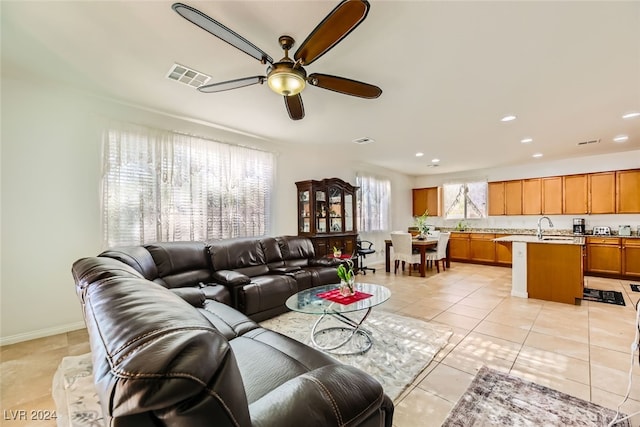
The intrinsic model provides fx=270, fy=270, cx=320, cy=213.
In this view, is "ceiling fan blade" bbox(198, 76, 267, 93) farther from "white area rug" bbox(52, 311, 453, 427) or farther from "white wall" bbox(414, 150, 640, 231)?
"white wall" bbox(414, 150, 640, 231)

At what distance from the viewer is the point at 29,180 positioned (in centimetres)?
277

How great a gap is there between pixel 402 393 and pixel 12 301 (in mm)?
3760

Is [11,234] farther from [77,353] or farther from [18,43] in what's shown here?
[18,43]

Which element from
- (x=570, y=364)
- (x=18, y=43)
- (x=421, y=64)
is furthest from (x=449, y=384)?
(x=18, y=43)

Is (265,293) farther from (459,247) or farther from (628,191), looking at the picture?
(628,191)

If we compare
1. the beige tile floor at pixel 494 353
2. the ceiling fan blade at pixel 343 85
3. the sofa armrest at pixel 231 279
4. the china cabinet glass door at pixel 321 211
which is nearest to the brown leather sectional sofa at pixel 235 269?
the sofa armrest at pixel 231 279

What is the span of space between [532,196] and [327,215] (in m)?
5.15

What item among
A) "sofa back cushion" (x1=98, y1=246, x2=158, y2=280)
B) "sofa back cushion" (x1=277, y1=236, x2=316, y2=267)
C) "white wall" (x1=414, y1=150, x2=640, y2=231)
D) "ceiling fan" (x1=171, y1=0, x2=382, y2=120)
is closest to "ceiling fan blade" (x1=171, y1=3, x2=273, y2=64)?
"ceiling fan" (x1=171, y1=0, x2=382, y2=120)

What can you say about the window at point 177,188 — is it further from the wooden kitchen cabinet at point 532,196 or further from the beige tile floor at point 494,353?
the wooden kitchen cabinet at point 532,196

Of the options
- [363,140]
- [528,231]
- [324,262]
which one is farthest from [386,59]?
[528,231]

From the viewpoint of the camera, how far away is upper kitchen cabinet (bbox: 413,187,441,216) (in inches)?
322

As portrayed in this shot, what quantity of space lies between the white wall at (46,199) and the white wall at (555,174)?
790 cm

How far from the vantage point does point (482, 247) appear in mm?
6965

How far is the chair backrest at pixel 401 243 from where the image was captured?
5582mm
